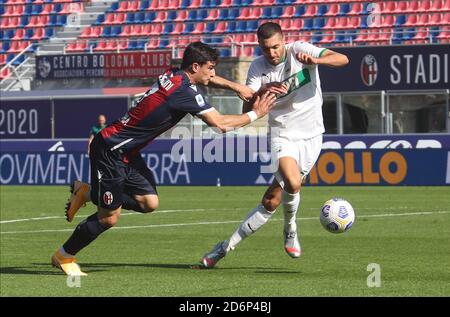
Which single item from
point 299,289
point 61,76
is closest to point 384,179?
point 61,76

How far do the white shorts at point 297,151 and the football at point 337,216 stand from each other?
1.58ft

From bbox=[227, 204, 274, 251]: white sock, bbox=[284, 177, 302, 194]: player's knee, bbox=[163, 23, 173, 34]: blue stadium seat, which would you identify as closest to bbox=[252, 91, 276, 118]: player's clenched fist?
bbox=[284, 177, 302, 194]: player's knee

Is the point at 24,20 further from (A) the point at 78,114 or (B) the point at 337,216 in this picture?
(B) the point at 337,216

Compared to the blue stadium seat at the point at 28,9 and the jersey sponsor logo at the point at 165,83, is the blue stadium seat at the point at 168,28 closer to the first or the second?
the blue stadium seat at the point at 28,9

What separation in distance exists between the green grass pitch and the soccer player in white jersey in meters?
0.39

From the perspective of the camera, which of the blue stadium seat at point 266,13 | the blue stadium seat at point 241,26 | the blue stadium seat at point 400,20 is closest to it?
the blue stadium seat at point 400,20

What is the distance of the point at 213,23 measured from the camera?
41.5m

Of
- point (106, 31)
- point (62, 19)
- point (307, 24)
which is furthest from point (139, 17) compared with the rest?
point (307, 24)

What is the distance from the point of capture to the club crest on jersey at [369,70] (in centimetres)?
3291

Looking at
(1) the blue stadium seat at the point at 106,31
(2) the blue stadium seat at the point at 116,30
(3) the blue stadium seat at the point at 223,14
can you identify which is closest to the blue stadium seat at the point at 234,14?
(3) the blue stadium seat at the point at 223,14

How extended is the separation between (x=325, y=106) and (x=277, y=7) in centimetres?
759

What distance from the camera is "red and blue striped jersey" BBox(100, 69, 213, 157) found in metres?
11.0

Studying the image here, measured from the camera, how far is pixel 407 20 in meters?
37.3

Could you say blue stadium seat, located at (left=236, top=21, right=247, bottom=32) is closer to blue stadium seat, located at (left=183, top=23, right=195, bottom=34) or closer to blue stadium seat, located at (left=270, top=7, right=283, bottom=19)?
blue stadium seat, located at (left=270, top=7, right=283, bottom=19)
